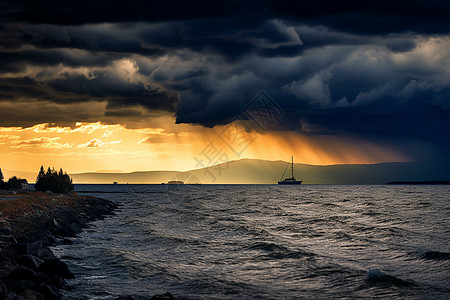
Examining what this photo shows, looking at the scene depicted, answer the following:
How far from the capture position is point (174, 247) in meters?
40.6

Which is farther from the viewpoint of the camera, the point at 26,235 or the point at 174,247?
the point at 174,247

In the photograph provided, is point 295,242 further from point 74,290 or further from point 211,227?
point 74,290

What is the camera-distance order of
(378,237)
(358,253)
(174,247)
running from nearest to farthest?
(358,253)
(174,247)
(378,237)

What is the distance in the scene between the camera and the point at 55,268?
2461cm

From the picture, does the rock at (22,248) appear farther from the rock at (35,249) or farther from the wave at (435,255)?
the wave at (435,255)

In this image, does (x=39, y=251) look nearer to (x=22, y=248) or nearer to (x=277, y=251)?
(x=22, y=248)

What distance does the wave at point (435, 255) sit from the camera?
112 feet

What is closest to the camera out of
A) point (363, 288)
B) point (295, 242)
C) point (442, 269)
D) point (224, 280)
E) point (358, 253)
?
point (363, 288)

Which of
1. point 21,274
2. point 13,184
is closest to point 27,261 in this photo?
point 21,274

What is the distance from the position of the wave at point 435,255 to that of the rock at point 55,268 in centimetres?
2640

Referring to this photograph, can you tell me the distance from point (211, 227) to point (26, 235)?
1037 inches

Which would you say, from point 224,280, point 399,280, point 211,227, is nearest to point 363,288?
point 399,280

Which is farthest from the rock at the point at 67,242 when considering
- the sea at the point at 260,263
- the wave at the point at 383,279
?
the wave at the point at 383,279

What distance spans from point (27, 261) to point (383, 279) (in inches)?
806
